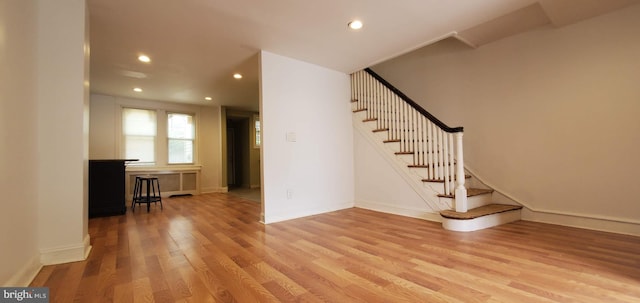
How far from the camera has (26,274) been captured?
1753 mm

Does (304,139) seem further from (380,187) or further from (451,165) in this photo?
(451,165)

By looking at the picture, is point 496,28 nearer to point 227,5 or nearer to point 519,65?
point 519,65

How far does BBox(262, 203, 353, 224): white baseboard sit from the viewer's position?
3.48 meters

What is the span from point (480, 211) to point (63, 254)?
14.0ft

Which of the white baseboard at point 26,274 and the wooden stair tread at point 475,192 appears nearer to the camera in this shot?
the white baseboard at point 26,274

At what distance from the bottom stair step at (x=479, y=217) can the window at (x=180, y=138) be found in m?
6.31

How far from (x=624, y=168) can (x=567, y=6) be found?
1.85 metres

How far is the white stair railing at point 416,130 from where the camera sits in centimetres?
326

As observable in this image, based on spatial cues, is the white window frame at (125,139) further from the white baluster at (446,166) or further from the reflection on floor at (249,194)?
the white baluster at (446,166)

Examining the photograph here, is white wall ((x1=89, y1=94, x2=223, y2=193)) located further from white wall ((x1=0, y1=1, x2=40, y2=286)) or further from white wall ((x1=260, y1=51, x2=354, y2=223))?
white wall ((x1=0, y1=1, x2=40, y2=286))

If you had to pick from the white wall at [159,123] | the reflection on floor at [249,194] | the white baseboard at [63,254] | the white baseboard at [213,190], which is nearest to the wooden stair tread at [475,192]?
the reflection on floor at [249,194]

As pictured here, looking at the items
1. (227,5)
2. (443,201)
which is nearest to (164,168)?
(227,5)

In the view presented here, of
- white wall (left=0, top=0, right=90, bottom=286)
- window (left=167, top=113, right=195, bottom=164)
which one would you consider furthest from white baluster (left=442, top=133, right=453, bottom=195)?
window (left=167, top=113, right=195, bottom=164)

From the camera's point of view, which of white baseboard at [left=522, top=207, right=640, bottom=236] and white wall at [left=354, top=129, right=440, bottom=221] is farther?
white wall at [left=354, top=129, right=440, bottom=221]
